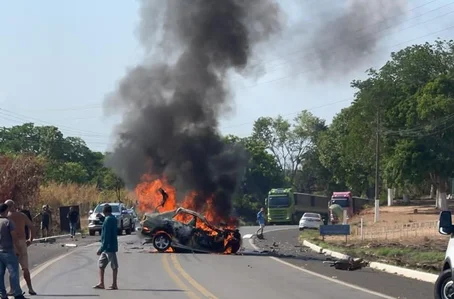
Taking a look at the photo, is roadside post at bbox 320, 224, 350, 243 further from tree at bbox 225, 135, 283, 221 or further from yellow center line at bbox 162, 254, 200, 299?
tree at bbox 225, 135, 283, 221

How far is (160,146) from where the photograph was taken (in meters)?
37.6

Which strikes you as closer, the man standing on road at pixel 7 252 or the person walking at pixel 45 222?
the man standing on road at pixel 7 252

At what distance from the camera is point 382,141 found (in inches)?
2958

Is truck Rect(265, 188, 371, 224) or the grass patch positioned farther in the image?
truck Rect(265, 188, 371, 224)

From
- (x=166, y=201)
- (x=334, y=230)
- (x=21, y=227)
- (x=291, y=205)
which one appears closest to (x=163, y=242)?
(x=166, y=201)

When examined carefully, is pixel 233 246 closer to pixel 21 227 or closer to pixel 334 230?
pixel 334 230

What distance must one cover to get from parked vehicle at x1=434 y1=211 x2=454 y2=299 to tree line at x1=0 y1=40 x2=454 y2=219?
35740 mm

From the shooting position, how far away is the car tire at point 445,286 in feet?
41.8

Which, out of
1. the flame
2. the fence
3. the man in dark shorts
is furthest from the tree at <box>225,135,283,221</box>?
the flame

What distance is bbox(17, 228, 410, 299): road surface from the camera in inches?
638

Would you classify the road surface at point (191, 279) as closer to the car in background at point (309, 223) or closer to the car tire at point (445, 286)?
the car tire at point (445, 286)

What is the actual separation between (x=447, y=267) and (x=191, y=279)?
7.61 metres

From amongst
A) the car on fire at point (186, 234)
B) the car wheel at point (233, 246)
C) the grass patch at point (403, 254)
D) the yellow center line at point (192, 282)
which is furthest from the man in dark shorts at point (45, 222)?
the yellow center line at point (192, 282)

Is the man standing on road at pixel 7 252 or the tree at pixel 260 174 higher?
the tree at pixel 260 174
